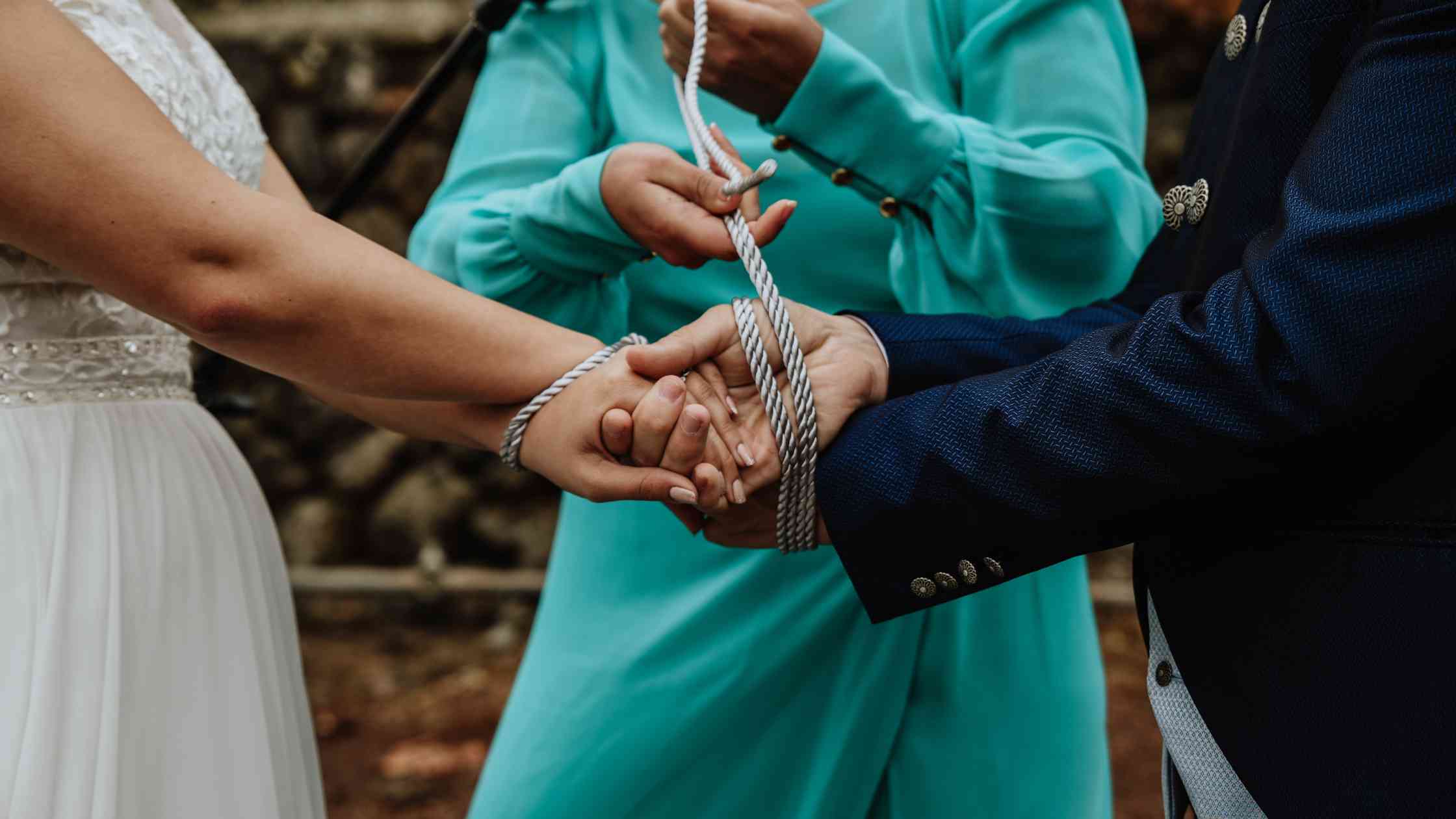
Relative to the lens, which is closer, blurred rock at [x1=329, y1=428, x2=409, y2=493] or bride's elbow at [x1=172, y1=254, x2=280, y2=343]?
bride's elbow at [x1=172, y1=254, x2=280, y2=343]

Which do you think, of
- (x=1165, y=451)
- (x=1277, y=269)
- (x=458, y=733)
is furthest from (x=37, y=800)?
(x=458, y=733)

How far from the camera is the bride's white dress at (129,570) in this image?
1.22 meters

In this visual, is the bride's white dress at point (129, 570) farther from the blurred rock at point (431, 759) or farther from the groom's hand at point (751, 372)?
the blurred rock at point (431, 759)

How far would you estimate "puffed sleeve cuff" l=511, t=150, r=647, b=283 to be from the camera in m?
1.52

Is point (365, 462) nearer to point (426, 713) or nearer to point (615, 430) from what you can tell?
point (426, 713)

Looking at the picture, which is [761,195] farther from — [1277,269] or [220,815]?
[220,815]

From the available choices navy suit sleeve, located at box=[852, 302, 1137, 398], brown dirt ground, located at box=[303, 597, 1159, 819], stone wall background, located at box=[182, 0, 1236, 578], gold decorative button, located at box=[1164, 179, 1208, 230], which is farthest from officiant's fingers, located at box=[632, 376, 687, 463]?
stone wall background, located at box=[182, 0, 1236, 578]

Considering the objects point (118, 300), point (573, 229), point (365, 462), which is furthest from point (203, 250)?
point (365, 462)

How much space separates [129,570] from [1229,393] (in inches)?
41.8

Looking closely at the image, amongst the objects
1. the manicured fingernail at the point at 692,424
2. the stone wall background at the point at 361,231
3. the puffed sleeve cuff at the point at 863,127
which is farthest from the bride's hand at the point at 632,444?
the stone wall background at the point at 361,231

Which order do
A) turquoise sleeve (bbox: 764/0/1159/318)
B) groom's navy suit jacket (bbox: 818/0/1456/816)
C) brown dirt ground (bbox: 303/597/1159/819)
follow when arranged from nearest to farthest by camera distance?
groom's navy suit jacket (bbox: 818/0/1456/816), turquoise sleeve (bbox: 764/0/1159/318), brown dirt ground (bbox: 303/597/1159/819)

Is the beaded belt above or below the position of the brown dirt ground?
above

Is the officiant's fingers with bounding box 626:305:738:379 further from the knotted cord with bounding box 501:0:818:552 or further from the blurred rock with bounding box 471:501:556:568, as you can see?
the blurred rock with bounding box 471:501:556:568

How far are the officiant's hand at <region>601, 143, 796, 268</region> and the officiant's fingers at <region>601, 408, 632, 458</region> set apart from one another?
0.67ft
